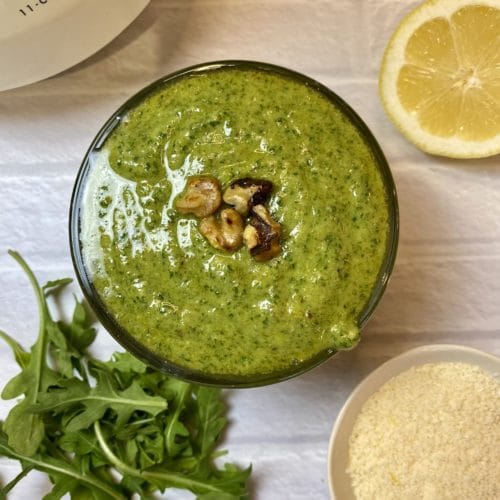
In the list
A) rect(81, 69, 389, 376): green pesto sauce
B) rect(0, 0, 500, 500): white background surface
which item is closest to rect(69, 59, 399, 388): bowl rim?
rect(81, 69, 389, 376): green pesto sauce

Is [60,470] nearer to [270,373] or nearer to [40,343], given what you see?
[40,343]

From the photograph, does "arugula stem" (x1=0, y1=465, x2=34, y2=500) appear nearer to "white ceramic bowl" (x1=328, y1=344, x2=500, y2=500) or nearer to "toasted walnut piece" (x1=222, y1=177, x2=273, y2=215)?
"white ceramic bowl" (x1=328, y1=344, x2=500, y2=500)

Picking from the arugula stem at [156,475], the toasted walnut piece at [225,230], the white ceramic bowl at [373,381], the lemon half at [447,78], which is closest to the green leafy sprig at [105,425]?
the arugula stem at [156,475]

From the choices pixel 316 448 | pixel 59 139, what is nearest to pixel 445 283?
pixel 316 448

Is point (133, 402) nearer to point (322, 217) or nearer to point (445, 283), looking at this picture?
point (322, 217)

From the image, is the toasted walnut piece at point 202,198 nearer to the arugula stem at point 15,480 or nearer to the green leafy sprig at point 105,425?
the green leafy sprig at point 105,425
